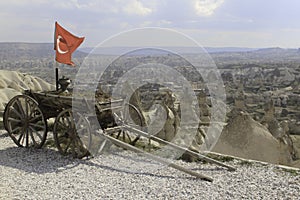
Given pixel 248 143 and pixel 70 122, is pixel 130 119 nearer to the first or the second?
pixel 70 122

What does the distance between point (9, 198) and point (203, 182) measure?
349 centimetres

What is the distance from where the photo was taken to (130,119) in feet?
31.4

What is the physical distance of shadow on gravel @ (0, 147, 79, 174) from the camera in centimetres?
775

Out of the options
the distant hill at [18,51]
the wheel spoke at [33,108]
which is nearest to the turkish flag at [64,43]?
the wheel spoke at [33,108]

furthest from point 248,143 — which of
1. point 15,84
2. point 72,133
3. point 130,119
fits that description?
point 15,84

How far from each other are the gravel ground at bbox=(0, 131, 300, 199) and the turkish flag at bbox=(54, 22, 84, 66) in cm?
252

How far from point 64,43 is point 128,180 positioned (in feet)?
14.2

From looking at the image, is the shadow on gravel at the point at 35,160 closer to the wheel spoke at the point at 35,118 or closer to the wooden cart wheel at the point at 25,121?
→ the wooden cart wheel at the point at 25,121

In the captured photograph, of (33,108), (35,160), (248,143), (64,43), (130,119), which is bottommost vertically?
(248,143)

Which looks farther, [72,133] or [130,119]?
[130,119]

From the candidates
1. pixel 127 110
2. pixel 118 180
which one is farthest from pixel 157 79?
pixel 118 180

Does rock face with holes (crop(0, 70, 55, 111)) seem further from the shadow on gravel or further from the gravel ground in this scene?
the gravel ground

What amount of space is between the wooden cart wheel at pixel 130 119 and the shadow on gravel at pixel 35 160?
168 cm

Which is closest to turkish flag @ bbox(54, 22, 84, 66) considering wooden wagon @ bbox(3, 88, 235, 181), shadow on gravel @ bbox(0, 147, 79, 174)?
wooden wagon @ bbox(3, 88, 235, 181)
